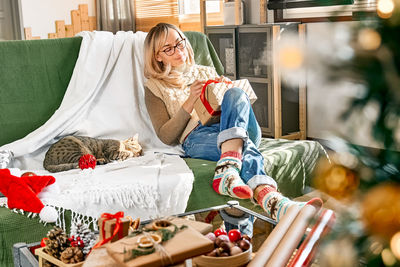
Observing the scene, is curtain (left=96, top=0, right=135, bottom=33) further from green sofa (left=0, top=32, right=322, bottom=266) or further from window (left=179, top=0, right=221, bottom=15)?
green sofa (left=0, top=32, right=322, bottom=266)

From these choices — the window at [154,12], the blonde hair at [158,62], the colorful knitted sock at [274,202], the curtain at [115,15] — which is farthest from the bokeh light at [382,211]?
the curtain at [115,15]

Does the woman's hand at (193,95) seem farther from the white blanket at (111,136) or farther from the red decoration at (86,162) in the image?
the red decoration at (86,162)

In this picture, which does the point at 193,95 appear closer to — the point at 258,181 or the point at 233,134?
the point at 233,134

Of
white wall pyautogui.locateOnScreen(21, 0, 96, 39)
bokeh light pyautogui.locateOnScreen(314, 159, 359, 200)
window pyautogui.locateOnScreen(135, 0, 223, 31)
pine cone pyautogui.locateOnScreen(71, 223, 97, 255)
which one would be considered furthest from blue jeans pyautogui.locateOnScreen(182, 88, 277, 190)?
white wall pyautogui.locateOnScreen(21, 0, 96, 39)

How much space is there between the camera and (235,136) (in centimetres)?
207

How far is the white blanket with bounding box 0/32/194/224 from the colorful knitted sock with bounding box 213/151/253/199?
124mm

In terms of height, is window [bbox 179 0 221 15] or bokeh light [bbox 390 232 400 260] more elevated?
window [bbox 179 0 221 15]

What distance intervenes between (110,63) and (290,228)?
5.45 ft

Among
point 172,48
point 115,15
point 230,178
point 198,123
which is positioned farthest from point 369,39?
point 115,15

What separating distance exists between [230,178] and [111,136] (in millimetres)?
814

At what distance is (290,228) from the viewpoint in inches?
48.3

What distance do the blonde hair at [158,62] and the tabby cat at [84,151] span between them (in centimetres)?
32

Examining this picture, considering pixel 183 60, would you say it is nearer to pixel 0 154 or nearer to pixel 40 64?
pixel 40 64

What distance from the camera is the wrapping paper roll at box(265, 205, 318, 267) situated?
44.5 inches
